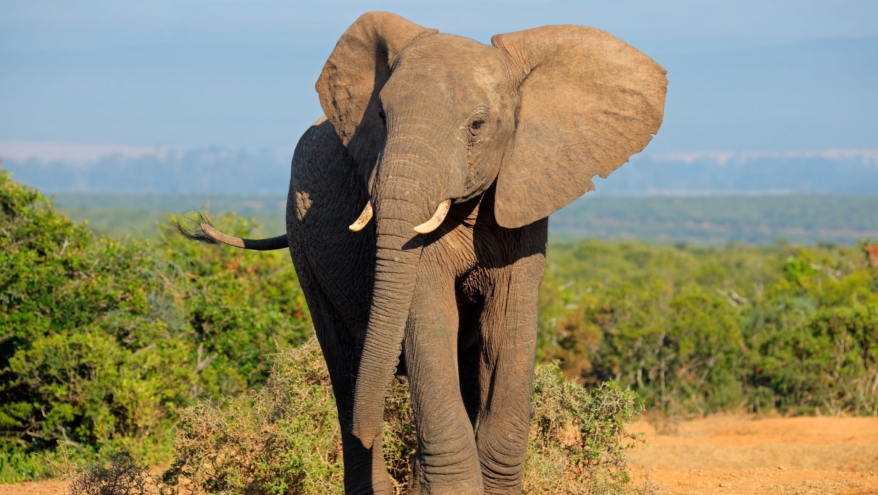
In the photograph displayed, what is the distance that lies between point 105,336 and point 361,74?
5.55m

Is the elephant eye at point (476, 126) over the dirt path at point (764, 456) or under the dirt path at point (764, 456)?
over

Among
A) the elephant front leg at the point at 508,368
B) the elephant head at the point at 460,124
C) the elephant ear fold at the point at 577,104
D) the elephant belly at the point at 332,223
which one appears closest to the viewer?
the elephant head at the point at 460,124

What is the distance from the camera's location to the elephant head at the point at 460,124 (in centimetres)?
470

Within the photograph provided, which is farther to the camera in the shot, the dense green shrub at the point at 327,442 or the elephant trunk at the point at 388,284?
the dense green shrub at the point at 327,442

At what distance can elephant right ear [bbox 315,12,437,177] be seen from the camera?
5.28 meters

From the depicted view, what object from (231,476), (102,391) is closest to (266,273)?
(102,391)

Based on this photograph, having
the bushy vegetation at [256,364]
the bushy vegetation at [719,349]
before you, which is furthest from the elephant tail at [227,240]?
the bushy vegetation at [719,349]

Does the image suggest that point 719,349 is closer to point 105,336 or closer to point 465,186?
point 105,336

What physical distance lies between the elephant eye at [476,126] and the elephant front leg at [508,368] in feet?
2.39

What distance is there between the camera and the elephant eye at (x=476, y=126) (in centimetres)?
482

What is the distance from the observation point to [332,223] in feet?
20.3

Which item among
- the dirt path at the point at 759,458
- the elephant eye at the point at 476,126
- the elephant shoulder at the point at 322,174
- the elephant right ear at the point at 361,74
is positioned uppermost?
the elephant right ear at the point at 361,74

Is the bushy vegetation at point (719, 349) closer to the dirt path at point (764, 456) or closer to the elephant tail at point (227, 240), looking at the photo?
the dirt path at point (764, 456)

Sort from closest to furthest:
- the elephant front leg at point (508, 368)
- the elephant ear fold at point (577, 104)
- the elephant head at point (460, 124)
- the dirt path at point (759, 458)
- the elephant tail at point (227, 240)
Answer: the elephant head at point (460, 124) → the elephant ear fold at point (577, 104) → the elephant front leg at point (508, 368) → the elephant tail at point (227, 240) → the dirt path at point (759, 458)
